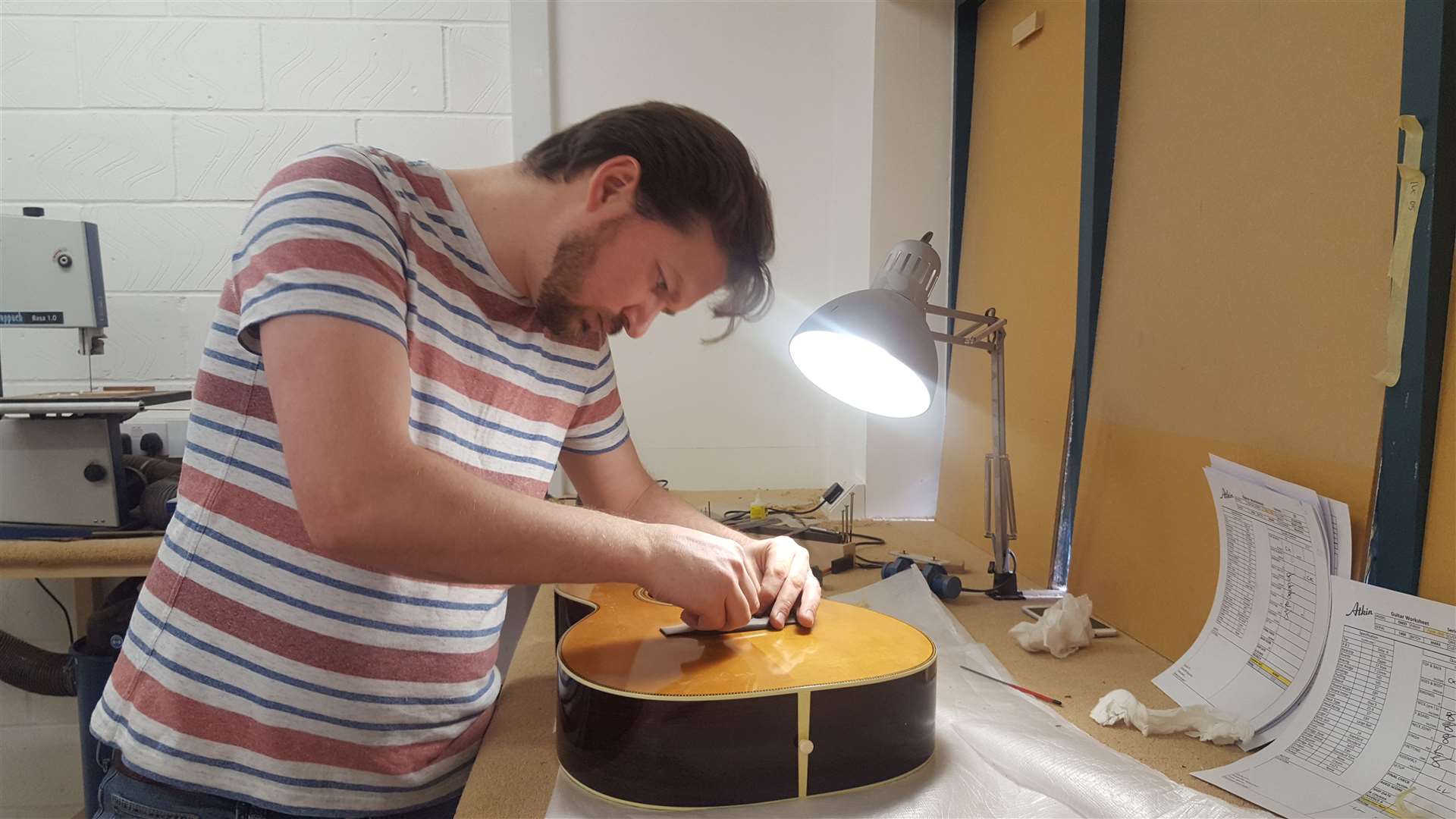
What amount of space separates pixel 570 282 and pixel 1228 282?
0.82 m

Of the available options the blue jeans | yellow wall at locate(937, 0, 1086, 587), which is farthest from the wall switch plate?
the blue jeans

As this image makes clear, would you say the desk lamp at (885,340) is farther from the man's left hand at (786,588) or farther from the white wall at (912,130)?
the white wall at (912,130)

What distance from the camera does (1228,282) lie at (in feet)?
3.52

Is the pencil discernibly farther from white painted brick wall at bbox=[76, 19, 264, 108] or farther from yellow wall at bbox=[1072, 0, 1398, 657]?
white painted brick wall at bbox=[76, 19, 264, 108]

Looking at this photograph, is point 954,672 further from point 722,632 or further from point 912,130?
point 912,130

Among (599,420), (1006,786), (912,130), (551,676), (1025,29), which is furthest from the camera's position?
(912,130)

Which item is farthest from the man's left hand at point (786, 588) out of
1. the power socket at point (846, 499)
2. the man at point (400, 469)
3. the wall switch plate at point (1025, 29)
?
the wall switch plate at point (1025, 29)

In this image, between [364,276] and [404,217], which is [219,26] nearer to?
[404,217]

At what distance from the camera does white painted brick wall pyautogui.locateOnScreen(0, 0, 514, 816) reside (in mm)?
2264

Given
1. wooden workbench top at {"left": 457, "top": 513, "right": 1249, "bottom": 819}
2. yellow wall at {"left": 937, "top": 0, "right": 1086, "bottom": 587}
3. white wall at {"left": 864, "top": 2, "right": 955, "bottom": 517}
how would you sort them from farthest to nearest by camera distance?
white wall at {"left": 864, "top": 2, "right": 955, "bottom": 517}, yellow wall at {"left": 937, "top": 0, "right": 1086, "bottom": 587}, wooden workbench top at {"left": 457, "top": 513, "right": 1249, "bottom": 819}

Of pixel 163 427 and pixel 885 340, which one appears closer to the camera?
pixel 885 340

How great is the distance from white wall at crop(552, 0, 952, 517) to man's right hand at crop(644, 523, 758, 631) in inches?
48.9

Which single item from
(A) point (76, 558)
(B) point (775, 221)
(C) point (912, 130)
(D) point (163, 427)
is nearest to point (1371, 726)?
(C) point (912, 130)

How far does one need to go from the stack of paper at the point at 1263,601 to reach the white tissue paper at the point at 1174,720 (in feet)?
0.05
